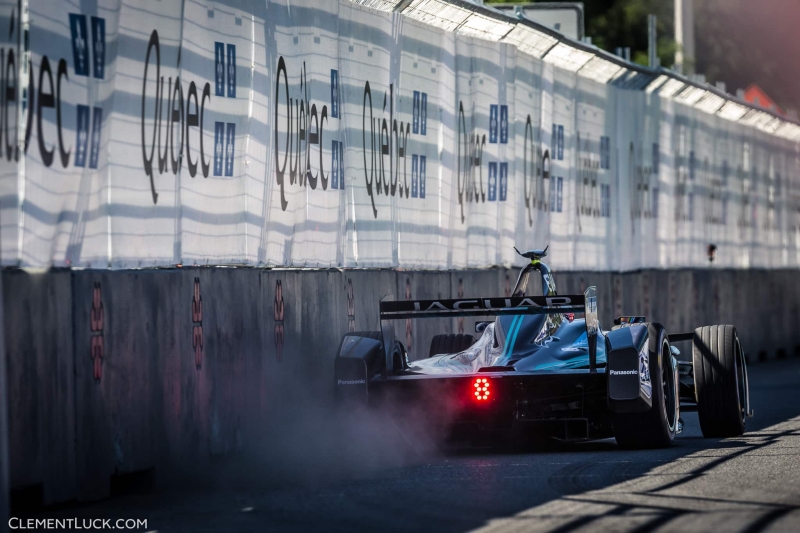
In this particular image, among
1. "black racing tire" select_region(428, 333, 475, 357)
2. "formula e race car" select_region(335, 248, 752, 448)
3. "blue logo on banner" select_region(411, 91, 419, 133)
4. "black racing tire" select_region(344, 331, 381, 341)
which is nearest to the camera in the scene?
"formula e race car" select_region(335, 248, 752, 448)

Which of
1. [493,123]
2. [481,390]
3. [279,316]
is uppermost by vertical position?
[493,123]

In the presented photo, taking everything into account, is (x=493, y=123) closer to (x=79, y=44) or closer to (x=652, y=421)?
(x=652, y=421)

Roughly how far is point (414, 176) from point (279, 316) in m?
4.33

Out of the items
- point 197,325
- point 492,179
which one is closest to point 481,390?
point 197,325

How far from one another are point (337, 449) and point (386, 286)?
13.7 feet

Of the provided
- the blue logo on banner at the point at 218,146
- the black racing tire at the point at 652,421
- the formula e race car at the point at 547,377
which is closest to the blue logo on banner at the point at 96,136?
the blue logo on banner at the point at 218,146

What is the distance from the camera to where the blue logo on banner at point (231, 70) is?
43.2 feet

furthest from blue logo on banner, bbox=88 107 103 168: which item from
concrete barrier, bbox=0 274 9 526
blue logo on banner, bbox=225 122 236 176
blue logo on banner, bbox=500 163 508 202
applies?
blue logo on banner, bbox=500 163 508 202

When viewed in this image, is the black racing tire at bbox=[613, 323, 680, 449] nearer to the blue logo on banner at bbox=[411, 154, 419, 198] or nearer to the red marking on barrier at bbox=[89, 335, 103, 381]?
the red marking on barrier at bbox=[89, 335, 103, 381]

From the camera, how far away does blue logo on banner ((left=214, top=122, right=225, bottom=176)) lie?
12906mm

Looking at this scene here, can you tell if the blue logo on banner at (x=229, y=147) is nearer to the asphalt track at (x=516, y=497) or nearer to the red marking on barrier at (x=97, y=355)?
the asphalt track at (x=516, y=497)

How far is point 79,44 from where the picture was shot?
10.4 meters

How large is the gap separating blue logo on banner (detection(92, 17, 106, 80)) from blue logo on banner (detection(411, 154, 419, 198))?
7.29m

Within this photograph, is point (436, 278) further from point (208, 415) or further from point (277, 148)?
point (208, 415)
